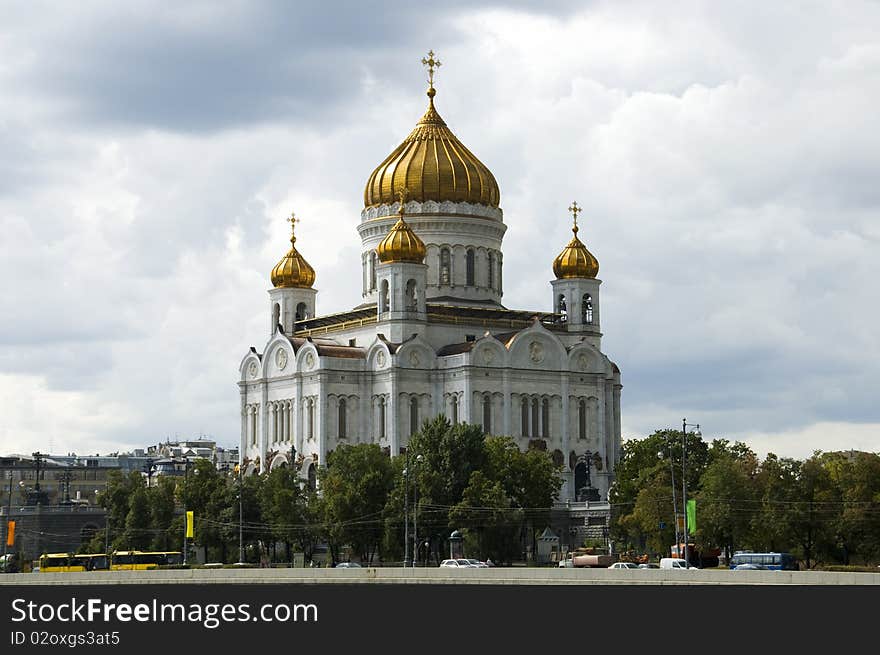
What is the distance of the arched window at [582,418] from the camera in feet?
409

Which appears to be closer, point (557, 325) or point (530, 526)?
point (530, 526)

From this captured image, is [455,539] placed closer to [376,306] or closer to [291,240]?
[376,306]

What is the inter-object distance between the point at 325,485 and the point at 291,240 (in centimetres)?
3016

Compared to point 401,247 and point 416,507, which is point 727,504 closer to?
point 416,507

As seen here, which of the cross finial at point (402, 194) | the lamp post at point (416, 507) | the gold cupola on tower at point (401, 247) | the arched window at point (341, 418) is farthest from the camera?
the cross finial at point (402, 194)

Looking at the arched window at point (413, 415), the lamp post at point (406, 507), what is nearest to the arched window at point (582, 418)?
the arched window at point (413, 415)

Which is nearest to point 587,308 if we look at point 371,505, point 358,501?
point 371,505

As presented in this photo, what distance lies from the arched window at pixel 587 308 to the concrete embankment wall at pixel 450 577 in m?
45.9

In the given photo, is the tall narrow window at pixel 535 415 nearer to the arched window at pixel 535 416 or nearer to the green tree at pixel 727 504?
the arched window at pixel 535 416

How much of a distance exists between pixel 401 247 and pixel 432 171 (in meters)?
8.72

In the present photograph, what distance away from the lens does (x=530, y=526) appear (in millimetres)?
105812

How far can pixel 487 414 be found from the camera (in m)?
120

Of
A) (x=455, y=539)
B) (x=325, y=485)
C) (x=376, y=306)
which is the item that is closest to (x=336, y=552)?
(x=325, y=485)

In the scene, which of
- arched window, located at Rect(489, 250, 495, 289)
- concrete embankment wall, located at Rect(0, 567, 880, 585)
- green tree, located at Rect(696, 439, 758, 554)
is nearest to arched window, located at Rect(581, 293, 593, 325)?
arched window, located at Rect(489, 250, 495, 289)
